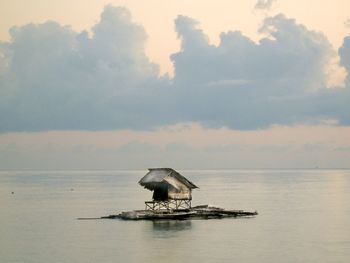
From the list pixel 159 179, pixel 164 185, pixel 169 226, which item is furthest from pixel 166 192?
pixel 169 226

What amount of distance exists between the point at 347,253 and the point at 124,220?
2738 centimetres

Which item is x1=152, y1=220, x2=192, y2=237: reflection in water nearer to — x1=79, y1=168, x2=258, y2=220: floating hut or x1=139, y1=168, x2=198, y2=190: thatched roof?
x1=79, y1=168, x2=258, y2=220: floating hut

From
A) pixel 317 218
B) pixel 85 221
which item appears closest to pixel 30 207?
pixel 85 221

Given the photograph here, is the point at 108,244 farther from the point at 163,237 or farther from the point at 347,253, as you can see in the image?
the point at 347,253

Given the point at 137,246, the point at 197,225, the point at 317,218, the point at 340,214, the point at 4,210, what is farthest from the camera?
the point at 4,210

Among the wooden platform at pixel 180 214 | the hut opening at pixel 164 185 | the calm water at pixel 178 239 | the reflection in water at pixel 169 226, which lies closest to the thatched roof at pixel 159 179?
the hut opening at pixel 164 185

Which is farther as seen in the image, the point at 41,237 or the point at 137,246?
the point at 41,237

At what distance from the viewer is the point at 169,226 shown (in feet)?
209

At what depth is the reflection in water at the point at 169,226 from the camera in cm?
5874

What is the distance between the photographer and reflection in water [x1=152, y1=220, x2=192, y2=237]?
5874cm

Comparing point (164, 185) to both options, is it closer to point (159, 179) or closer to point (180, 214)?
point (159, 179)

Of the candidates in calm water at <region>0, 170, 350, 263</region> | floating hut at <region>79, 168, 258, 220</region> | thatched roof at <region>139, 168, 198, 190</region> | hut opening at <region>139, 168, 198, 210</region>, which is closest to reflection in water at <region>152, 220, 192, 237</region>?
calm water at <region>0, 170, 350, 263</region>

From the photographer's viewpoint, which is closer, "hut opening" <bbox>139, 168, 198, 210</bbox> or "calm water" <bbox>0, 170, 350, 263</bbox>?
"calm water" <bbox>0, 170, 350, 263</bbox>

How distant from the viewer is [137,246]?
173 ft
